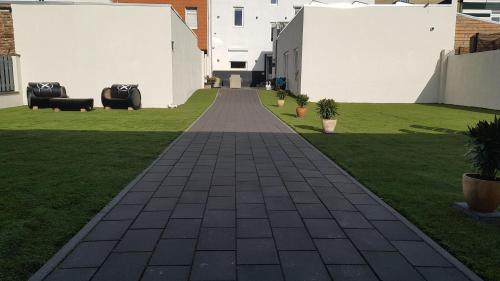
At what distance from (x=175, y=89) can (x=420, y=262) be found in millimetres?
16224

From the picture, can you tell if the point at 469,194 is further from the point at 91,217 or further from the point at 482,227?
the point at 91,217

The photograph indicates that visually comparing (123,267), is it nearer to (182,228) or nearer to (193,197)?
(182,228)

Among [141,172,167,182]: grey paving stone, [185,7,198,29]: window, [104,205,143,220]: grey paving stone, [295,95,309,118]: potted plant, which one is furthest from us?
[185,7,198,29]: window

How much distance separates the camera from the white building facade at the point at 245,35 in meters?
38.9

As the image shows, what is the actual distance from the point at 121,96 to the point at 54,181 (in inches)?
476

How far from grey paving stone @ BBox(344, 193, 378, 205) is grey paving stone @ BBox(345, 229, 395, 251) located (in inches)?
34.7

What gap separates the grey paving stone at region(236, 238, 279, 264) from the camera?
3163mm

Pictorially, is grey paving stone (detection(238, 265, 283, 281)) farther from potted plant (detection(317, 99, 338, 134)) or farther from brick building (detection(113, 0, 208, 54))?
brick building (detection(113, 0, 208, 54))

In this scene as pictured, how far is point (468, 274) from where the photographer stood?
A: 300 cm

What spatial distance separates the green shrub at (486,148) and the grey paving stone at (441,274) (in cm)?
168

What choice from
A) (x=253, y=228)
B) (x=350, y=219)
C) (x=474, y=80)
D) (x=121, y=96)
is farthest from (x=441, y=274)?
(x=474, y=80)

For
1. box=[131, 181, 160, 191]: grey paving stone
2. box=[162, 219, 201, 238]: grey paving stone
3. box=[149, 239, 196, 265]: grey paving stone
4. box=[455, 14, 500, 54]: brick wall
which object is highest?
box=[455, 14, 500, 54]: brick wall

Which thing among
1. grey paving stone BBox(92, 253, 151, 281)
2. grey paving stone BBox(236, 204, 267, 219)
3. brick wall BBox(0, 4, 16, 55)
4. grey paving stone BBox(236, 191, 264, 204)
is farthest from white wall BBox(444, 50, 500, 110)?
brick wall BBox(0, 4, 16, 55)

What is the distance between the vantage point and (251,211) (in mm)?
4332
